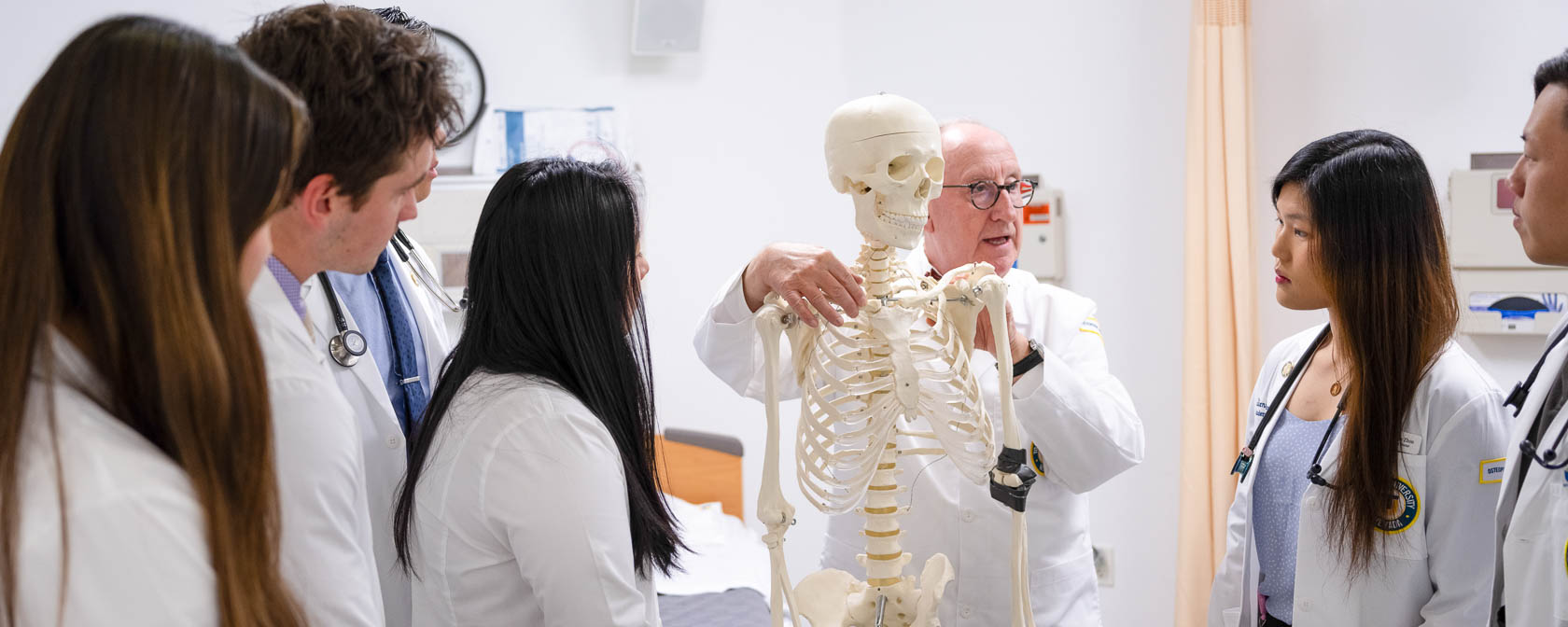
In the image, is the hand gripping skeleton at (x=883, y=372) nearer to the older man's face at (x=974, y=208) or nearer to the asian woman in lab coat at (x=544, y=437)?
the asian woman in lab coat at (x=544, y=437)

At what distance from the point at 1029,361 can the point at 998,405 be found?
0.27 meters

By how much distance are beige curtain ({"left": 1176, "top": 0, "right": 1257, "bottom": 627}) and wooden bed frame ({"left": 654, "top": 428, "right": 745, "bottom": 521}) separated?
56.5 inches

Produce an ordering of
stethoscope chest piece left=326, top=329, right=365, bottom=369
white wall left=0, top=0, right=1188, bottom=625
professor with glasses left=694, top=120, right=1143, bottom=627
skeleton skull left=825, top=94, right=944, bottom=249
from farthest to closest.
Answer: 1. white wall left=0, top=0, right=1188, bottom=625
2. professor with glasses left=694, top=120, right=1143, bottom=627
3. stethoscope chest piece left=326, top=329, right=365, bottom=369
4. skeleton skull left=825, top=94, right=944, bottom=249

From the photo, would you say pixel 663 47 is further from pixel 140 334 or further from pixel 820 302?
pixel 140 334

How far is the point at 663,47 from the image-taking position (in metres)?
3.37

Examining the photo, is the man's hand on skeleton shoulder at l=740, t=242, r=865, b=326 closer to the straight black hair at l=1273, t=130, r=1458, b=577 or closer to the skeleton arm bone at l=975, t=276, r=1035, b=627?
the skeleton arm bone at l=975, t=276, r=1035, b=627

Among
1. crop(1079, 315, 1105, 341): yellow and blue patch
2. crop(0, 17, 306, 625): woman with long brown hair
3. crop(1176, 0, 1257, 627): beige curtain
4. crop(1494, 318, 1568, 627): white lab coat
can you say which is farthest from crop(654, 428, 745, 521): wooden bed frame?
crop(0, 17, 306, 625): woman with long brown hair

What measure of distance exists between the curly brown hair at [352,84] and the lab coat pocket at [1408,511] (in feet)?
4.63

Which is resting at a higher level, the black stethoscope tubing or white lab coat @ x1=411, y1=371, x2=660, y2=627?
the black stethoscope tubing

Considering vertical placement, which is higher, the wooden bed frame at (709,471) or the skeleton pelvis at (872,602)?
the skeleton pelvis at (872,602)

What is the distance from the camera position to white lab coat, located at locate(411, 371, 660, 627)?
1095mm

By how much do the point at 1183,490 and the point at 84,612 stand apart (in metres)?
2.73

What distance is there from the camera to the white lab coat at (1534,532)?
119 centimetres

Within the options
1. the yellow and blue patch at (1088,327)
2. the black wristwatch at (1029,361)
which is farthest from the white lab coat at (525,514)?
the yellow and blue patch at (1088,327)
